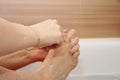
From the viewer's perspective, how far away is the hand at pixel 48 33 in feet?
3.10

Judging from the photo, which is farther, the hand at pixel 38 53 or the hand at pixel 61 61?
the hand at pixel 38 53

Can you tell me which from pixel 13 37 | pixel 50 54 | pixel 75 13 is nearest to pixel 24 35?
pixel 13 37

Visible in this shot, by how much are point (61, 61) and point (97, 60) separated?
588mm

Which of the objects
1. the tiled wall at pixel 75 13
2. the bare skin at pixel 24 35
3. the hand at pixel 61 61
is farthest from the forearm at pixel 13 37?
the tiled wall at pixel 75 13

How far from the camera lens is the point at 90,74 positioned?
1.61 metres

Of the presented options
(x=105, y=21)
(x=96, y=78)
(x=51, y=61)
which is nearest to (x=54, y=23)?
(x=51, y=61)

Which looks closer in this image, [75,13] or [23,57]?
[23,57]

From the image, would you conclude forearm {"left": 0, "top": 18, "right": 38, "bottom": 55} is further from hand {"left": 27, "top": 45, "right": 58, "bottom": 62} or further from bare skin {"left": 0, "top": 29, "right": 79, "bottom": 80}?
hand {"left": 27, "top": 45, "right": 58, "bottom": 62}

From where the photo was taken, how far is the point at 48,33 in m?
0.97

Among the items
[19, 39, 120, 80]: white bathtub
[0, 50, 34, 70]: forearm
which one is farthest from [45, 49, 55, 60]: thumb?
[19, 39, 120, 80]: white bathtub

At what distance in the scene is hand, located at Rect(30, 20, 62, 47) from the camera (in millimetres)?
943

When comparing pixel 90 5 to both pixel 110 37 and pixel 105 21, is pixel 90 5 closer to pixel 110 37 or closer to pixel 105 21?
pixel 105 21

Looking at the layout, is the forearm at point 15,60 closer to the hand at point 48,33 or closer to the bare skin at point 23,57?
the bare skin at point 23,57

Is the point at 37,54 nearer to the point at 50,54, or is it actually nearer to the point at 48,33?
the point at 50,54
